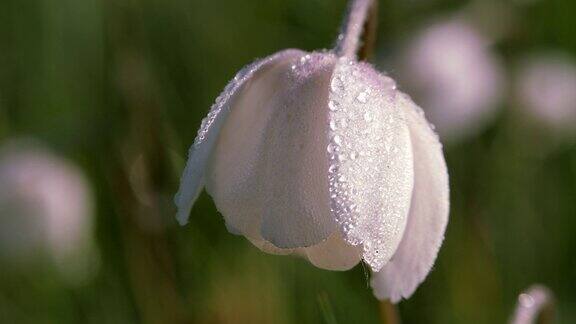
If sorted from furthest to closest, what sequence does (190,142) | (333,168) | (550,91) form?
(550,91) < (190,142) < (333,168)

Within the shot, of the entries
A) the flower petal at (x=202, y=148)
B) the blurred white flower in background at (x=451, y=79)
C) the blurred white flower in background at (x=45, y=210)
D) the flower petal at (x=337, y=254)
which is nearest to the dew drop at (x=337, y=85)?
the flower petal at (x=202, y=148)

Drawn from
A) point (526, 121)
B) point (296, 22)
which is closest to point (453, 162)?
point (526, 121)

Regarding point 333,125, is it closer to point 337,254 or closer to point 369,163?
point 369,163

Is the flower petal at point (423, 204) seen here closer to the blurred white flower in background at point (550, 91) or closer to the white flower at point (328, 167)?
the white flower at point (328, 167)

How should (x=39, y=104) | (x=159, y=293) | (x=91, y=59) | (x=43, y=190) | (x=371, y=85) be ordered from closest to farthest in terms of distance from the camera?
(x=371, y=85), (x=159, y=293), (x=43, y=190), (x=39, y=104), (x=91, y=59)

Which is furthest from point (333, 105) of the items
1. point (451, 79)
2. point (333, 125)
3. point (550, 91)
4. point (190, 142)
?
point (550, 91)

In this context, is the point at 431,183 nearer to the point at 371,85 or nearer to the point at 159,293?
the point at 371,85
